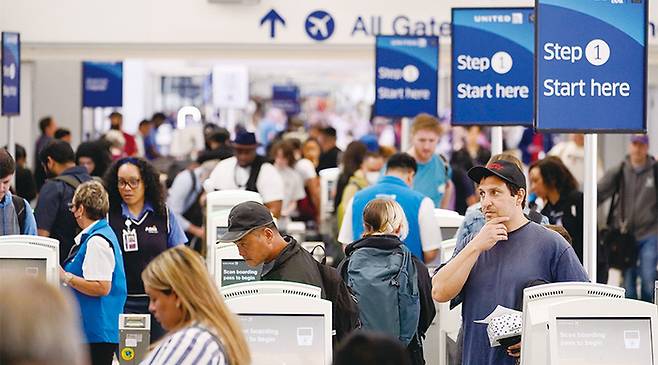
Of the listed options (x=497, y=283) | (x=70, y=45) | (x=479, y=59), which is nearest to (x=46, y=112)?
(x=70, y=45)

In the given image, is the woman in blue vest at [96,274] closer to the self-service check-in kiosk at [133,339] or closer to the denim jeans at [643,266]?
the self-service check-in kiosk at [133,339]

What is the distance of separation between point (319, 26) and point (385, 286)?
7531 mm

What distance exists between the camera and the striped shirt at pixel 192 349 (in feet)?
13.3

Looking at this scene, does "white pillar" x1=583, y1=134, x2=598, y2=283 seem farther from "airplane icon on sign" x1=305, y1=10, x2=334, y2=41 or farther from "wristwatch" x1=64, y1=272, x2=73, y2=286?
"airplane icon on sign" x1=305, y1=10, x2=334, y2=41

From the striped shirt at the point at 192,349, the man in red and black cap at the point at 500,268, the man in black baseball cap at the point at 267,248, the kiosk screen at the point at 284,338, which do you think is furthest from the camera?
the man in black baseball cap at the point at 267,248

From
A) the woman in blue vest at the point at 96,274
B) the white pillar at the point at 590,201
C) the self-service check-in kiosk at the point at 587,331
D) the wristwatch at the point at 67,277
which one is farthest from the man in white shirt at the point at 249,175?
the self-service check-in kiosk at the point at 587,331

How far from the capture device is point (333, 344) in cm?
588

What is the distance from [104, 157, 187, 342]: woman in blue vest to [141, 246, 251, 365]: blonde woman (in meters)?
3.85

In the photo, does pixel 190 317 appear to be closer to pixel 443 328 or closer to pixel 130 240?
pixel 443 328

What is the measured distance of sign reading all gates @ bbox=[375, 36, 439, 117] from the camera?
14.2 metres

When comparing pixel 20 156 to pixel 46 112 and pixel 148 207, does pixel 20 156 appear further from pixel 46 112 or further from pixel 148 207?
pixel 46 112

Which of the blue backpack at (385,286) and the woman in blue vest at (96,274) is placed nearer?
the blue backpack at (385,286)

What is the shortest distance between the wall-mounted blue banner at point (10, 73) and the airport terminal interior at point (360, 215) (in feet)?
0.08

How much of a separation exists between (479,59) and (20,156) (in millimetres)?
4871
